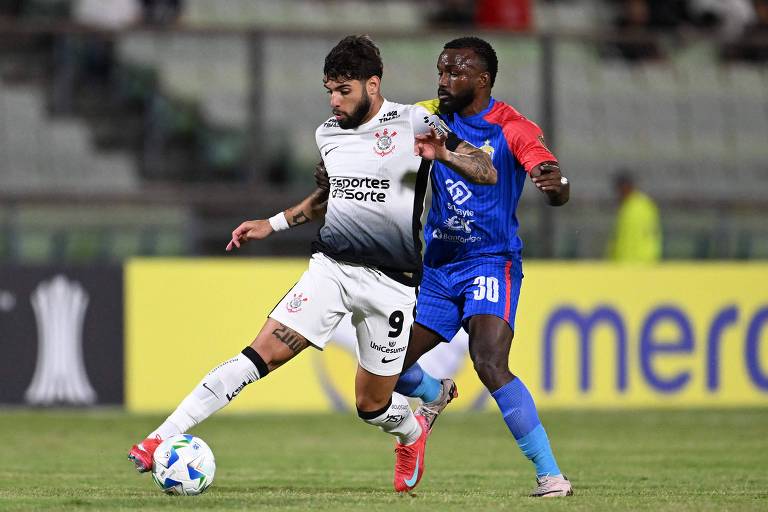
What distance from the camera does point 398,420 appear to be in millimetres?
7402

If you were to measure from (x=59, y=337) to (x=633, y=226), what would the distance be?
5.69 meters

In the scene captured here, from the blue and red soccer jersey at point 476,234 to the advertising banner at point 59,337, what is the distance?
19.2ft

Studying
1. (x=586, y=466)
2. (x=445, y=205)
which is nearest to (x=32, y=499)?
(x=445, y=205)

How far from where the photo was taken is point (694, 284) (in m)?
13.8

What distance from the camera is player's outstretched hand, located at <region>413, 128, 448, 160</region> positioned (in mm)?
6391

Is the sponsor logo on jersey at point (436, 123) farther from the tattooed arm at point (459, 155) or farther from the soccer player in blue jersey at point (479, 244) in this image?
the soccer player in blue jersey at point (479, 244)

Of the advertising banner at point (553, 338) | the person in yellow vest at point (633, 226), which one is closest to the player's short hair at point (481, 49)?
the advertising banner at point (553, 338)

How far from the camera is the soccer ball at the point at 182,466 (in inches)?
260

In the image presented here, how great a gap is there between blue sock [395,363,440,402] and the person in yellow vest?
714cm

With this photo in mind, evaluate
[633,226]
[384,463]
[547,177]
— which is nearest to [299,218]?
[547,177]

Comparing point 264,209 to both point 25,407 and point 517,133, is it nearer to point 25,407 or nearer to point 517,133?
point 25,407

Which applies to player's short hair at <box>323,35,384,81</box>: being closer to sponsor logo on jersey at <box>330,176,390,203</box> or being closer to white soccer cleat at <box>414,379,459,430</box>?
sponsor logo on jersey at <box>330,176,390,203</box>

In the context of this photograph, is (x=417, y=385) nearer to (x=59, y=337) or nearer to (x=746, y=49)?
(x=59, y=337)

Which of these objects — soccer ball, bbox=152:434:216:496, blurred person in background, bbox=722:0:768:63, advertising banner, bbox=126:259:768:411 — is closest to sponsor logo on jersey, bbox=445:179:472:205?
soccer ball, bbox=152:434:216:496
